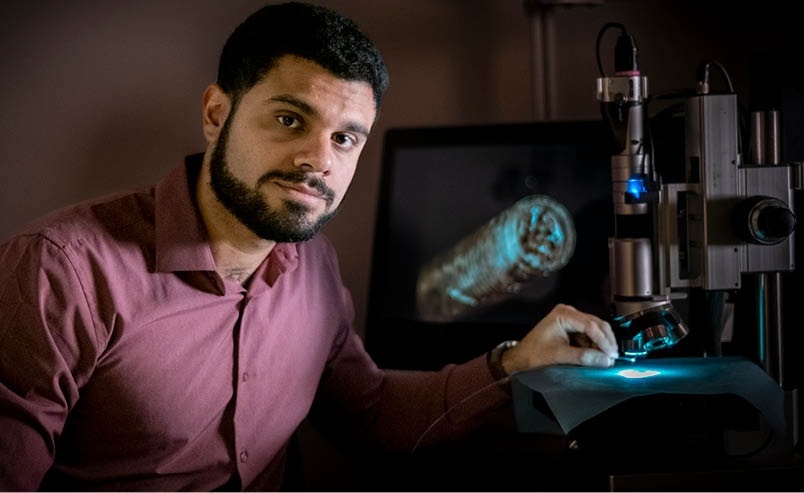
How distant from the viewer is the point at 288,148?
4.12ft

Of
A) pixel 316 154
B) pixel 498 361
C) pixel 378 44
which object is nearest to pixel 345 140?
pixel 316 154

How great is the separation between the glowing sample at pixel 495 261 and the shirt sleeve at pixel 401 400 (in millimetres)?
220

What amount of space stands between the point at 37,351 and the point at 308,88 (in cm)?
52

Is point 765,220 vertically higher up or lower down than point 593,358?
higher up

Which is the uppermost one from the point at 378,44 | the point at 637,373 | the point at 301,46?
the point at 378,44

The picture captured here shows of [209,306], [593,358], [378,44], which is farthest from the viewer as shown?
[378,44]

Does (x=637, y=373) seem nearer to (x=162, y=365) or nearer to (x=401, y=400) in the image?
(x=401, y=400)

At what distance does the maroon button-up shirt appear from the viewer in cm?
112

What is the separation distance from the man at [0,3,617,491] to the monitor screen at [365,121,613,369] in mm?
265

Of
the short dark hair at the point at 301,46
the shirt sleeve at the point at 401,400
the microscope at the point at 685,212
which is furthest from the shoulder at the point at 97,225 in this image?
the microscope at the point at 685,212

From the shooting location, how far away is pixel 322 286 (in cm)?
153

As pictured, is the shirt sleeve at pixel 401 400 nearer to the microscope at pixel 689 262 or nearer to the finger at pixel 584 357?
the finger at pixel 584 357

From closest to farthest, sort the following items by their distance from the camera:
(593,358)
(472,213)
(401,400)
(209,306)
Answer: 1. (593,358)
2. (209,306)
3. (401,400)
4. (472,213)

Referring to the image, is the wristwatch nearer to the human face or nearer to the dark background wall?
the human face
